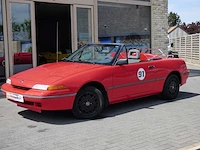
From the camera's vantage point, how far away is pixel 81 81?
584 centimetres

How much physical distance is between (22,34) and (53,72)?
15.2 ft

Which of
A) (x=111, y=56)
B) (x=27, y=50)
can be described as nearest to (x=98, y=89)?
(x=111, y=56)

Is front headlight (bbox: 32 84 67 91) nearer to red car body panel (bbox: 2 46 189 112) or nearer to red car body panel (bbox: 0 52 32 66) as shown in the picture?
red car body panel (bbox: 2 46 189 112)

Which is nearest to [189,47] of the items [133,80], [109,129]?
[133,80]

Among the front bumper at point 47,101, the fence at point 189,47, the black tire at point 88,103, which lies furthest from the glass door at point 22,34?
the fence at point 189,47

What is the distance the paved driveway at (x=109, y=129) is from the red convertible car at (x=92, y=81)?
1.08 ft

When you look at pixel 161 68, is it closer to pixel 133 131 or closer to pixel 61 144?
pixel 133 131

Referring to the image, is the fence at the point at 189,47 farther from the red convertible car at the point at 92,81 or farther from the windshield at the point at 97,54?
the windshield at the point at 97,54

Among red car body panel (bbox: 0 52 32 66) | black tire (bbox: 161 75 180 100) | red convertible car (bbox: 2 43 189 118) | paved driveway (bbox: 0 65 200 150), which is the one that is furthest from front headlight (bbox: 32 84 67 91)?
red car body panel (bbox: 0 52 32 66)

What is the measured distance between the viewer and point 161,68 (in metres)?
7.57

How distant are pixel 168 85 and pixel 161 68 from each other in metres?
0.56

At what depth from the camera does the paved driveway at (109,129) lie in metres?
4.59

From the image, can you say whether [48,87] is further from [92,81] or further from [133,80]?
[133,80]

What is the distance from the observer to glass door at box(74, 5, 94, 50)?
37.3ft
